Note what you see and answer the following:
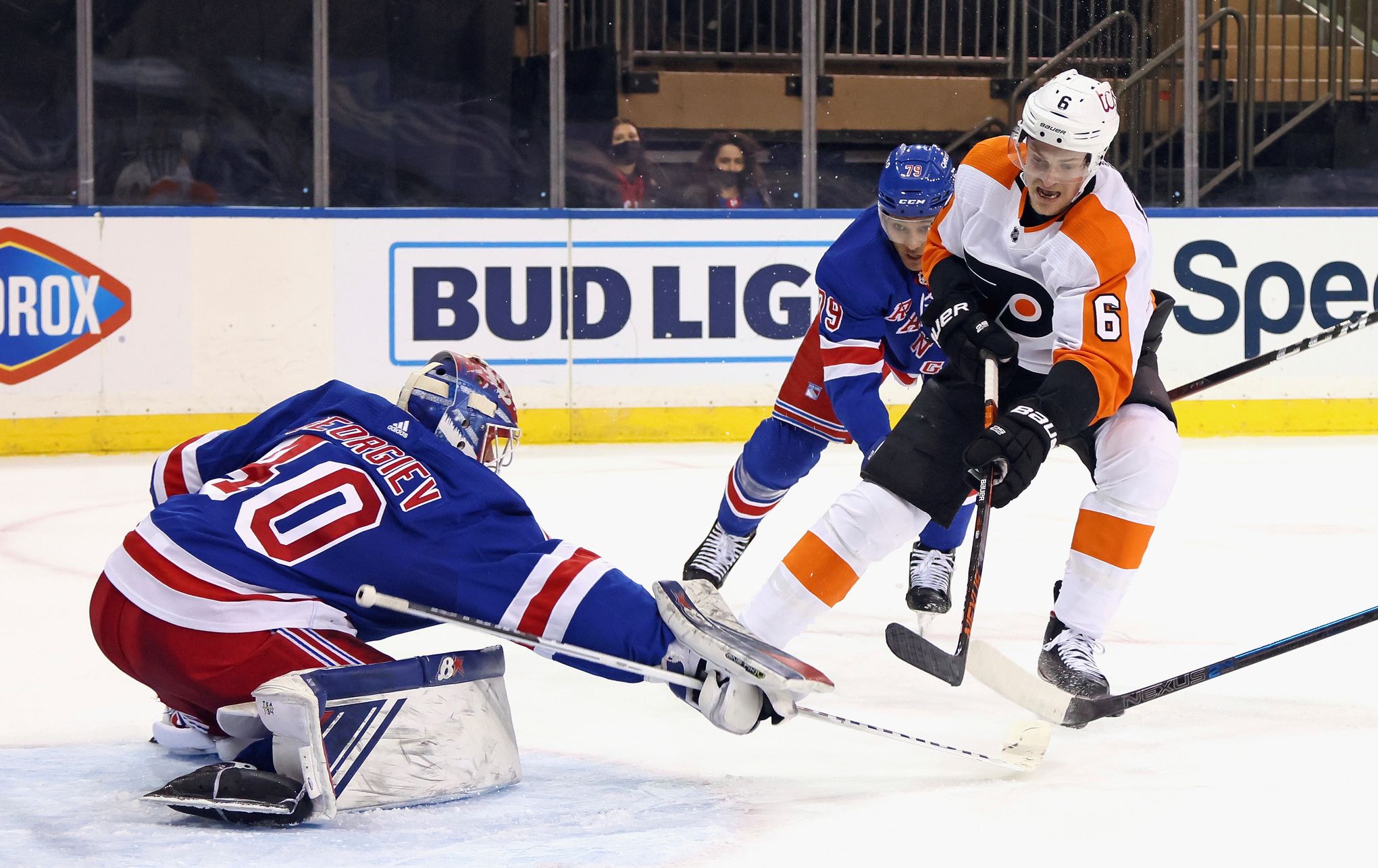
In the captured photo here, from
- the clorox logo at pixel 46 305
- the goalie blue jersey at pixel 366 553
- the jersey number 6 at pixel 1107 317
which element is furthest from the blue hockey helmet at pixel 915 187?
the clorox logo at pixel 46 305

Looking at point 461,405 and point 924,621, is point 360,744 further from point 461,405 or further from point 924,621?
point 924,621

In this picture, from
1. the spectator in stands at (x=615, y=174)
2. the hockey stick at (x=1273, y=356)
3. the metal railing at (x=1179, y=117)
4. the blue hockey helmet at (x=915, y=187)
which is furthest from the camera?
the metal railing at (x=1179, y=117)

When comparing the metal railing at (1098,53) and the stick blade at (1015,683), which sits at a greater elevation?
the metal railing at (1098,53)

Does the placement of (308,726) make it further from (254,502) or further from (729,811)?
(729,811)

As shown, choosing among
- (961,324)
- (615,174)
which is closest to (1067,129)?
(961,324)

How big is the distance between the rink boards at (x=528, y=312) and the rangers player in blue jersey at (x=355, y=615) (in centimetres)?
418

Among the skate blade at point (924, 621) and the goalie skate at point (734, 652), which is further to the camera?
the skate blade at point (924, 621)

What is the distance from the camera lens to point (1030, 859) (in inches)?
75.1

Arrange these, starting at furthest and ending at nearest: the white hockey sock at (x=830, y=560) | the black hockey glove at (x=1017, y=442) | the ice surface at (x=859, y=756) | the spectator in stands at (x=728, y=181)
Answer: the spectator in stands at (x=728, y=181) < the white hockey sock at (x=830, y=560) < the black hockey glove at (x=1017, y=442) < the ice surface at (x=859, y=756)

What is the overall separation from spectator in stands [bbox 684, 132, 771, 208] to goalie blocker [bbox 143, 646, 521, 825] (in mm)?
4757

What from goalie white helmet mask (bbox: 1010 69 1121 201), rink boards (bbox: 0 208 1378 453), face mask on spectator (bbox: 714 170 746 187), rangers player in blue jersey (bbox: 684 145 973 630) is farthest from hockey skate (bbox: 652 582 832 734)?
face mask on spectator (bbox: 714 170 746 187)

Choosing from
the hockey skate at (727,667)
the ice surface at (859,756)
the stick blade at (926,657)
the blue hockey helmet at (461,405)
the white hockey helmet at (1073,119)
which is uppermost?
the white hockey helmet at (1073,119)

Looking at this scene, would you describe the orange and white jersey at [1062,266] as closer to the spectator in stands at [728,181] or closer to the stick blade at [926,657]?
the stick blade at [926,657]

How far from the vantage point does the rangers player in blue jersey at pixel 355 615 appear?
202cm
